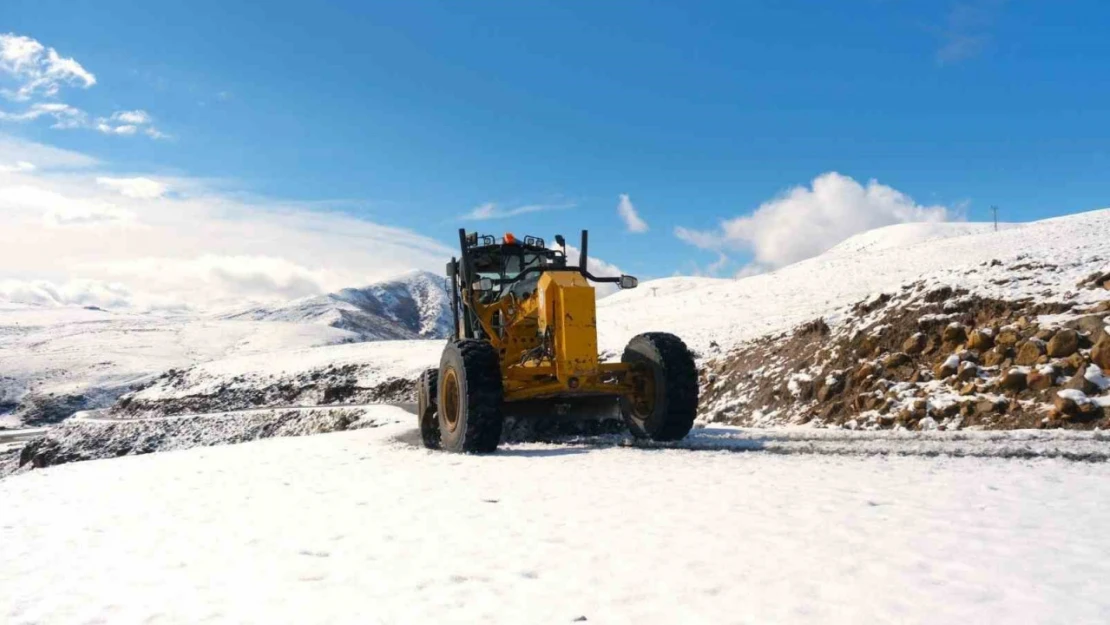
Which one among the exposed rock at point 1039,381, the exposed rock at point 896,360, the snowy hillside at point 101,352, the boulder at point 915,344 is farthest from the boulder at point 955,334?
the snowy hillside at point 101,352

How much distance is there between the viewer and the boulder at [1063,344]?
484 inches

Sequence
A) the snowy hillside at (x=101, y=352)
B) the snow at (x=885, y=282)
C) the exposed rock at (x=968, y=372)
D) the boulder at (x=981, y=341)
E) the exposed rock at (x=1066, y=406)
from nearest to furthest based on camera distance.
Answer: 1. the exposed rock at (x=1066, y=406)
2. the exposed rock at (x=968, y=372)
3. the boulder at (x=981, y=341)
4. the snow at (x=885, y=282)
5. the snowy hillside at (x=101, y=352)

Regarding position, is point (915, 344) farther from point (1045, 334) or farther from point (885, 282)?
point (885, 282)

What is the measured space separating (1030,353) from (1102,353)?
1186mm

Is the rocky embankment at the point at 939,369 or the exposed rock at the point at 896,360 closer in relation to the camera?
the rocky embankment at the point at 939,369

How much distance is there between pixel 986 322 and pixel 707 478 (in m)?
10.4

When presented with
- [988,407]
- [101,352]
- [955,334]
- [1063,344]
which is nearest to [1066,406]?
[988,407]

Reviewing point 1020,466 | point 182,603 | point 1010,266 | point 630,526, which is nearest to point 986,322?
point 1010,266

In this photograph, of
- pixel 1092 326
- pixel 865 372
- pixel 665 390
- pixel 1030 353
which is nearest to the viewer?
pixel 665 390

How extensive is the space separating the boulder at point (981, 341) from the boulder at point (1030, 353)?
822 mm

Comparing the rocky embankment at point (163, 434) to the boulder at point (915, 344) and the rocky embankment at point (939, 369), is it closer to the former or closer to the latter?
the rocky embankment at point (939, 369)

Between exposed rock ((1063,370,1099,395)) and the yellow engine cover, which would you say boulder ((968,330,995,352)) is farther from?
the yellow engine cover

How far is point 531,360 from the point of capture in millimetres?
11938

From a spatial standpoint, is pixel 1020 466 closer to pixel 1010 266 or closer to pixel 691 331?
pixel 1010 266
